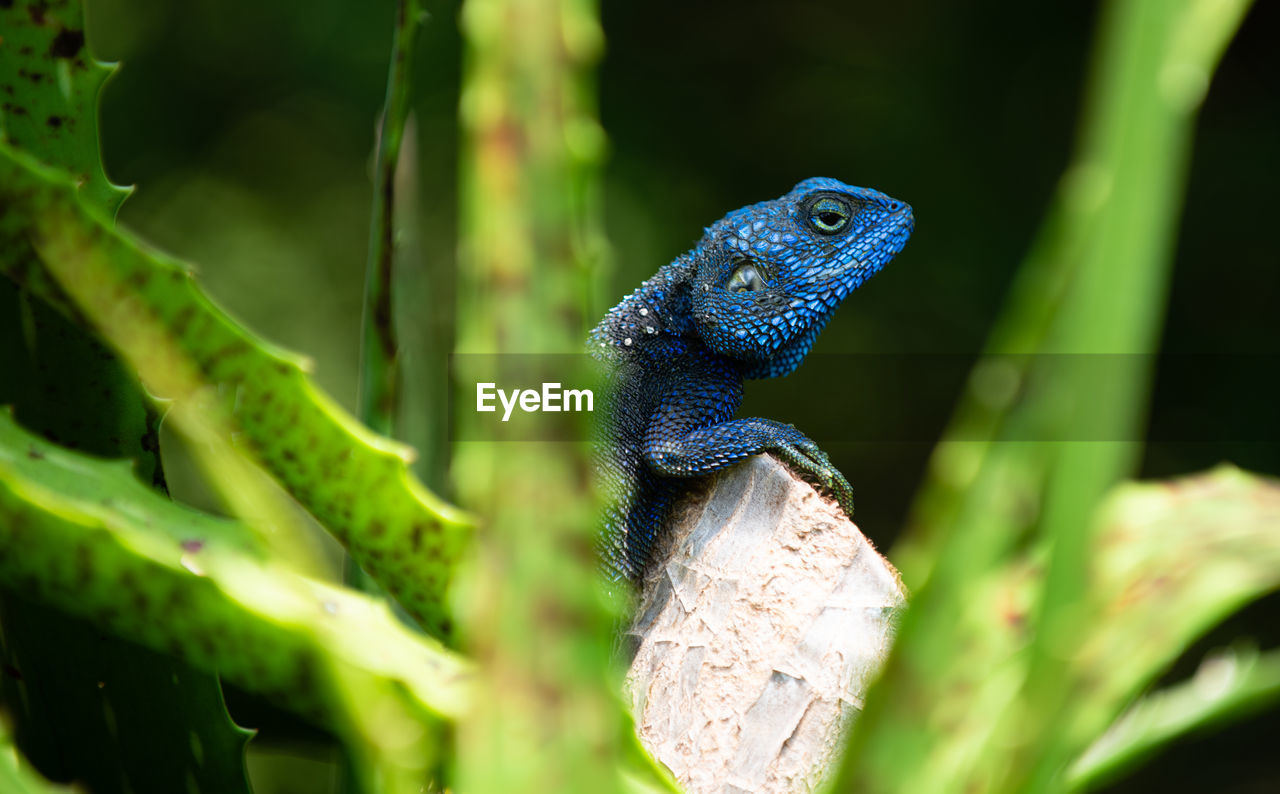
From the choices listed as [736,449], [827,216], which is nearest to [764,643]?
[736,449]

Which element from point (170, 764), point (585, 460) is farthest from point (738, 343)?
point (585, 460)

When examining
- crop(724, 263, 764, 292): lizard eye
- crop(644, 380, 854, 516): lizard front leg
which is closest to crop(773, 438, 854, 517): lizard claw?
crop(644, 380, 854, 516): lizard front leg

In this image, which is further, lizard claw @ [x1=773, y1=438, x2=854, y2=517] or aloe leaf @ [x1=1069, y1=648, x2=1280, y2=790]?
lizard claw @ [x1=773, y1=438, x2=854, y2=517]

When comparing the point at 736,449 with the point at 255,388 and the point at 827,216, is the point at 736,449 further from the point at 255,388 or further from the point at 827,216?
the point at 255,388

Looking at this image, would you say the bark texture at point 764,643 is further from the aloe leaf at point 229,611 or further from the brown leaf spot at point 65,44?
the brown leaf spot at point 65,44

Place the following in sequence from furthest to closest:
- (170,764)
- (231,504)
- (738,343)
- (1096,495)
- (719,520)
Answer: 1. (738,343)
2. (719,520)
3. (170,764)
4. (231,504)
5. (1096,495)

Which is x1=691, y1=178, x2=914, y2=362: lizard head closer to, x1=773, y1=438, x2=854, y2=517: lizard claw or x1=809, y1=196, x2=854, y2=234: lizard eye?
x1=809, y1=196, x2=854, y2=234: lizard eye

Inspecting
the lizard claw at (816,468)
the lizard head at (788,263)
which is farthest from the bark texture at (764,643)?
the lizard head at (788,263)

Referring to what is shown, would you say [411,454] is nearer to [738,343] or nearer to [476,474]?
[476,474]
